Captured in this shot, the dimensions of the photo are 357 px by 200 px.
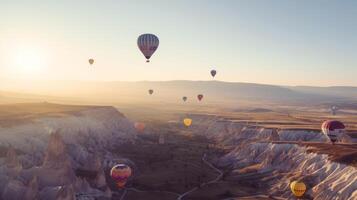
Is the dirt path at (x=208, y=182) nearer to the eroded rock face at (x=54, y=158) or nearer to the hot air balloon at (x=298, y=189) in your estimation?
the eroded rock face at (x=54, y=158)

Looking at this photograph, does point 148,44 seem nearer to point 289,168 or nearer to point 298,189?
point 289,168

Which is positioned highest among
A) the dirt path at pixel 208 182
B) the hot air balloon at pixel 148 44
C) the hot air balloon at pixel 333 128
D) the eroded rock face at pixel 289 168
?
the hot air balloon at pixel 148 44

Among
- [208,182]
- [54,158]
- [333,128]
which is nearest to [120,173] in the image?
[54,158]

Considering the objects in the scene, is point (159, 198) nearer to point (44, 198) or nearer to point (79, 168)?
point (79, 168)

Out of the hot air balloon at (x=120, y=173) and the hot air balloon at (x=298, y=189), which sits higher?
the hot air balloon at (x=120, y=173)

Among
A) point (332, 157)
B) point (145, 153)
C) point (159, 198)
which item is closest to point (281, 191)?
point (332, 157)

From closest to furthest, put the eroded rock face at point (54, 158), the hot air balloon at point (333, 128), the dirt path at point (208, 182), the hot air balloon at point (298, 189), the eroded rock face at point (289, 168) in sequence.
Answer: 1. the eroded rock face at point (54, 158)
2. the eroded rock face at point (289, 168)
3. the hot air balloon at point (298, 189)
4. the dirt path at point (208, 182)
5. the hot air balloon at point (333, 128)

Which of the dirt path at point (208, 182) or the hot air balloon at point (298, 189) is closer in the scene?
the hot air balloon at point (298, 189)

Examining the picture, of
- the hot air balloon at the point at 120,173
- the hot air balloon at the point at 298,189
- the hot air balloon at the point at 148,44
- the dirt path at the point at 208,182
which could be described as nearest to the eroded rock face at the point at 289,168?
the hot air balloon at the point at 298,189
